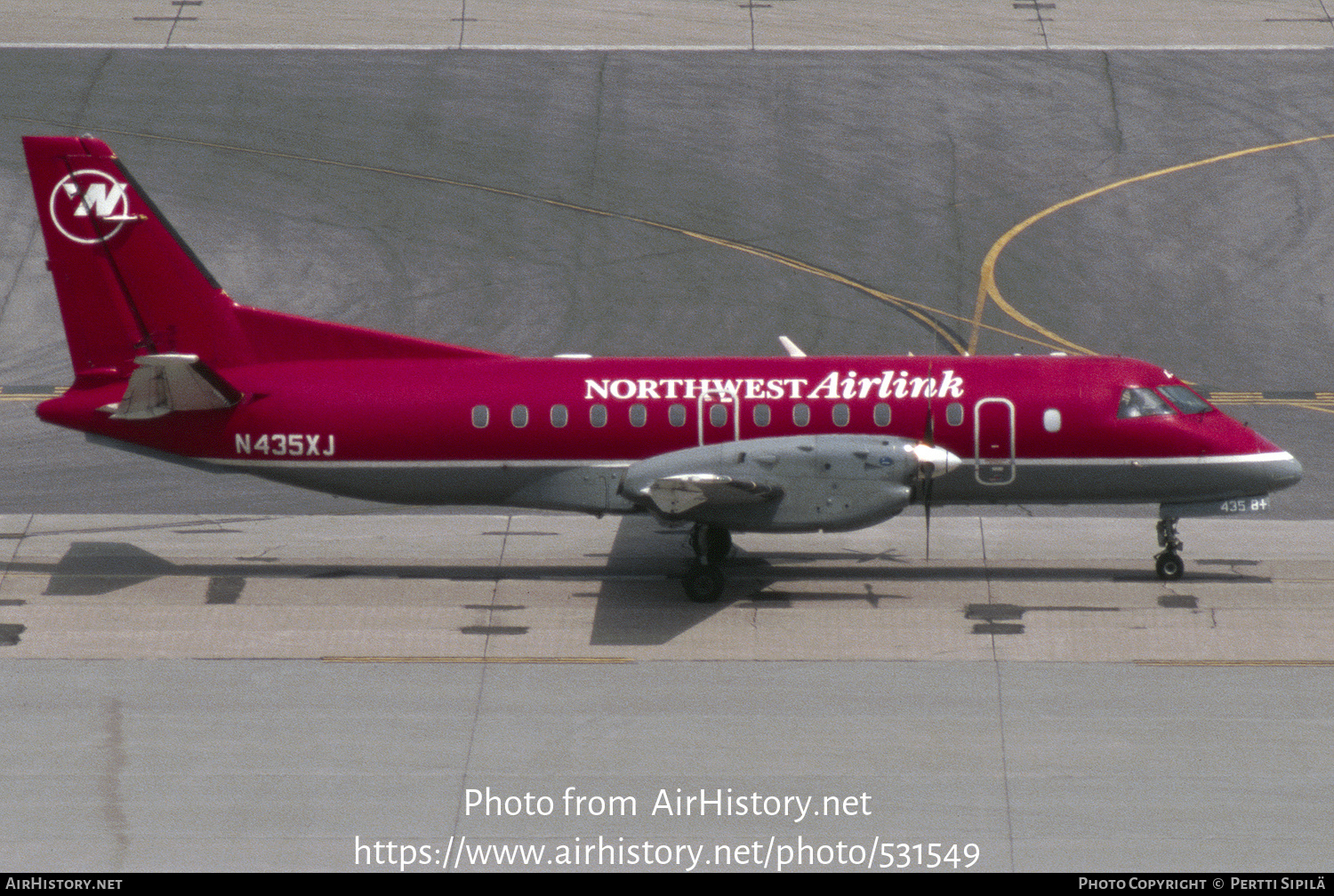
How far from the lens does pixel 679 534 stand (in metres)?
26.9

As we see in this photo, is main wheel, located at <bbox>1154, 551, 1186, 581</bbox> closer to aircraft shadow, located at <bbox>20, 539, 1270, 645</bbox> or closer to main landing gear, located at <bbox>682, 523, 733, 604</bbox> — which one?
aircraft shadow, located at <bbox>20, 539, 1270, 645</bbox>

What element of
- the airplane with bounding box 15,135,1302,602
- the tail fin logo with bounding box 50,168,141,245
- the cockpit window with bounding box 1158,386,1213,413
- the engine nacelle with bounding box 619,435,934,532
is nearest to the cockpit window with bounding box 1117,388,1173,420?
the airplane with bounding box 15,135,1302,602

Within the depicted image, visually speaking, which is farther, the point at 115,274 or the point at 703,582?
the point at 115,274

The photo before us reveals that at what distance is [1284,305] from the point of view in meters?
37.3

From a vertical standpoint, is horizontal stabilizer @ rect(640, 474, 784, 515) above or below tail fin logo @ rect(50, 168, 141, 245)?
below

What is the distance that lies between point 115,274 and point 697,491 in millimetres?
9844

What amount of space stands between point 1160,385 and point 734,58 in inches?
1039

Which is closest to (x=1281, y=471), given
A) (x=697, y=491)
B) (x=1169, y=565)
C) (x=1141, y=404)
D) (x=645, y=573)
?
(x=1169, y=565)

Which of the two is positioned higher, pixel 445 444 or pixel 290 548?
pixel 445 444

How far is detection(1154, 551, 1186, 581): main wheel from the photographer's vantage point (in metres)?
24.0

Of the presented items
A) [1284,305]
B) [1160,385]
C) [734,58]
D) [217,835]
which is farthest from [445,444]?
[734,58]

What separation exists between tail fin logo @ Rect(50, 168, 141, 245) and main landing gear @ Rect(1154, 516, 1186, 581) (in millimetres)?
16763

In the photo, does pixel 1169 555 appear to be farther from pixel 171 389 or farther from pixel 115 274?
pixel 115 274

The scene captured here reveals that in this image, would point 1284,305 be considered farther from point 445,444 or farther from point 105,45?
point 105,45
